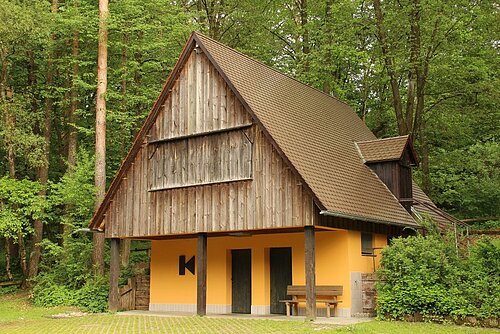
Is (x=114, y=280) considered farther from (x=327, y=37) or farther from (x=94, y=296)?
(x=327, y=37)

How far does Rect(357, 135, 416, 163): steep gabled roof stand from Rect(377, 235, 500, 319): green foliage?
197 inches

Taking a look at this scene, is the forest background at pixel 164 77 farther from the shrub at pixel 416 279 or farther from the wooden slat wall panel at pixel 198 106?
the shrub at pixel 416 279

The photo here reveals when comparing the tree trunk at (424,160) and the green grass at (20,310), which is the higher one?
the tree trunk at (424,160)

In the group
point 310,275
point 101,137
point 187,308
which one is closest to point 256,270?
point 187,308

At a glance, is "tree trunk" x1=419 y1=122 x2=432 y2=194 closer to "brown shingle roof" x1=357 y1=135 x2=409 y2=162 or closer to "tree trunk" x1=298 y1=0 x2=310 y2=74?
"tree trunk" x1=298 y1=0 x2=310 y2=74

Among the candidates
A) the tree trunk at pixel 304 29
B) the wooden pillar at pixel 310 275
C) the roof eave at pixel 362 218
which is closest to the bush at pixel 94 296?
the wooden pillar at pixel 310 275

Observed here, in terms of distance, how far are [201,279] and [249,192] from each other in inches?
124

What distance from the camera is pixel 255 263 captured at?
20234mm

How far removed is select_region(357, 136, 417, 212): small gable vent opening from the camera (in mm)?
20703

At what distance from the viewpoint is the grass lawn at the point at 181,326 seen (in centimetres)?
1370

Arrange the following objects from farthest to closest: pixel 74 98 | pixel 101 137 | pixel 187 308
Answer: pixel 74 98, pixel 101 137, pixel 187 308

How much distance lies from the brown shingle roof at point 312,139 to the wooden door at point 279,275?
3172mm

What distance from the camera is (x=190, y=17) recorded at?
2869 centimetres

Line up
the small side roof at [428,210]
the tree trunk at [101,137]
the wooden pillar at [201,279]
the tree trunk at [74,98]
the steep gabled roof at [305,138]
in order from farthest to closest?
the tree trunk at [74,98], the tree trunk at [101,137], the small side roof at [428,210], the wooden pillar at [201,279], the steep gabled roof at [305,138]
